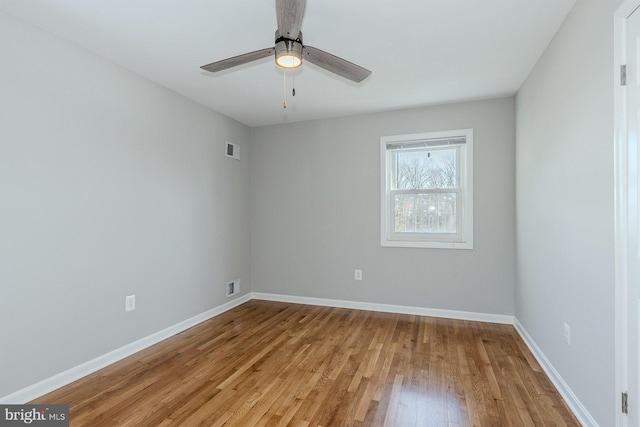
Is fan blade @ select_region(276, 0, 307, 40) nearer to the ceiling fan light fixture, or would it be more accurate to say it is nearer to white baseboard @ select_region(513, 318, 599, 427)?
the ceiling fan light fixture

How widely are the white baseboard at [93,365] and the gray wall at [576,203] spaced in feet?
10.5

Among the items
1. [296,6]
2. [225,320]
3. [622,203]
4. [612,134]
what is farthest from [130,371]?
[612,134]

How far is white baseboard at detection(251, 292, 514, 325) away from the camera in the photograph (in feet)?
10.9

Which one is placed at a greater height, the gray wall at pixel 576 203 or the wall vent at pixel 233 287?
the gray wall at pixel 576 203

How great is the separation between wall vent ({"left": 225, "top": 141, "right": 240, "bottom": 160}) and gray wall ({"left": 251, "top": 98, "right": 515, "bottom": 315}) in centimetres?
34

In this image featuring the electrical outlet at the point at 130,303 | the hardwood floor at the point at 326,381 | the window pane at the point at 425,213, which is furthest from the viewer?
the window pane at the point at 425,213

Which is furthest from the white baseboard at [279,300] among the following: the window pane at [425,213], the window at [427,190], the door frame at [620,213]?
the window pane at [425,213]

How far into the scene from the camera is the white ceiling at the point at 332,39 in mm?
1838

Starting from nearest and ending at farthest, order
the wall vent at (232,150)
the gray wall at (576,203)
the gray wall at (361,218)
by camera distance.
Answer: the gray wall at (576,203), the gray wall at (361,218), the wall vent at (232,150)

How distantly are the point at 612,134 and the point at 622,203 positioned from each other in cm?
34

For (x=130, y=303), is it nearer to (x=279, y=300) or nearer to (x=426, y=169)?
(x=279, y=300)

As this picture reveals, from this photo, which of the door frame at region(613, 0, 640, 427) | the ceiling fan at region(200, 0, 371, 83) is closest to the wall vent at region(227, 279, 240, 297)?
the ceiling fan at region(200, 0, 371, 83)

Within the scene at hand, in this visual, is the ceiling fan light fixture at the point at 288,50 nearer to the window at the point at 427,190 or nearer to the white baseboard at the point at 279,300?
the window at the point at 427,190

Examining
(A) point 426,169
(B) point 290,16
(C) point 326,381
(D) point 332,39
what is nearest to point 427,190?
(A) point 426,169
